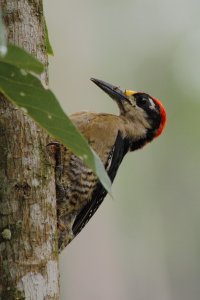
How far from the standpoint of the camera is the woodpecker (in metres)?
3.64

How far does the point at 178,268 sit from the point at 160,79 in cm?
344

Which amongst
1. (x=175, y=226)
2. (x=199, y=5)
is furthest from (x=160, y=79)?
(x=175, y=226)

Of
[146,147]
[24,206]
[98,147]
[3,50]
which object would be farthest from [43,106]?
[146,147]

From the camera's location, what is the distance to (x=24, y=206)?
2.27 metres

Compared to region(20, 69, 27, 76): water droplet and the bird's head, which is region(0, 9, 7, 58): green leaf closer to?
region(20, 69, 27, 76): water droplet

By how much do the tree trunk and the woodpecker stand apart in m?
0.80

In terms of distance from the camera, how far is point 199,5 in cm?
1161

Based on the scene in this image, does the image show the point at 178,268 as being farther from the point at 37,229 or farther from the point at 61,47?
the point at 37,229

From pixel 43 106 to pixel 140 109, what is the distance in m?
2.65

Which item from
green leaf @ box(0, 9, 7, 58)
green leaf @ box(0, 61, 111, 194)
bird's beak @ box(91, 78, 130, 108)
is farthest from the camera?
bird's beak @ box(91, 78, 130, 108)

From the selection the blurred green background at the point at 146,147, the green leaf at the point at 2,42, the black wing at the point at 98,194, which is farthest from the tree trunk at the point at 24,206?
the blurred green background at the point at 146,147

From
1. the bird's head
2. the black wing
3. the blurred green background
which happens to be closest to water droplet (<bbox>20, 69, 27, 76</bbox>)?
the black wing

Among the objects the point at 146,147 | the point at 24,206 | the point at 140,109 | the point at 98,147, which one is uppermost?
the point at 24,206

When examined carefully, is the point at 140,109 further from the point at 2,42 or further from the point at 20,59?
the point at 2,42
